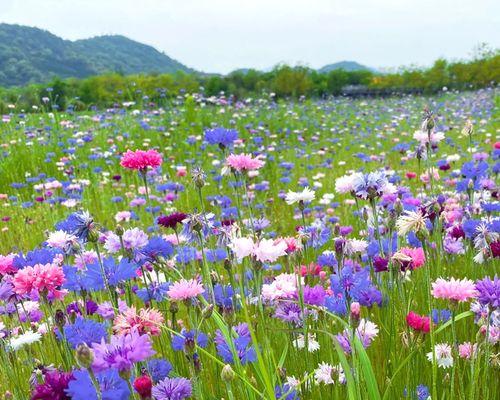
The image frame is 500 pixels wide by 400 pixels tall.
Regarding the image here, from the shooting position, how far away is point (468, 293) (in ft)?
4.47

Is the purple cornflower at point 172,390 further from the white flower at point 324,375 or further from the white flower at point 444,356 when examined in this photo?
the white flower at point 444,356

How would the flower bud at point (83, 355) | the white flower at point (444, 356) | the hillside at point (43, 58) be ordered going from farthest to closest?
the hillside at point (43, 58)
the white flower at point (444, 356)
the flower bud at point (83, 355)

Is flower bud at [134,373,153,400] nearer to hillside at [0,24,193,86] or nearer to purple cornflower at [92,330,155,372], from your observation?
purple cornflower at [92,330,155,372]

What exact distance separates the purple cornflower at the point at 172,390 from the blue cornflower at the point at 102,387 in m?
0.23

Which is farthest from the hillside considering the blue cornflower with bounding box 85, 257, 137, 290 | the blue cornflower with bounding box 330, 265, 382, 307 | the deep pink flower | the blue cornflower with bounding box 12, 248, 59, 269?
the deep pink flower

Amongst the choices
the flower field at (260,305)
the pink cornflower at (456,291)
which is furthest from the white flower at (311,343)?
the pink cornflower at (456,291)

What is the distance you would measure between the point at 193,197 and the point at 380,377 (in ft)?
11.9

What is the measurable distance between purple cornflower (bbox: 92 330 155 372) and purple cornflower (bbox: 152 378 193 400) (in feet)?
1.05

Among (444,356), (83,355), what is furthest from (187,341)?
(444,356)

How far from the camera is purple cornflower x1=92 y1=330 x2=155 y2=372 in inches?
38.1

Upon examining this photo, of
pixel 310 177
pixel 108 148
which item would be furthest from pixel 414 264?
pixel 108 148

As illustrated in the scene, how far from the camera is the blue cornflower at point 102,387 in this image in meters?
0.93

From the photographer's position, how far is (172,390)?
1271 millimetres

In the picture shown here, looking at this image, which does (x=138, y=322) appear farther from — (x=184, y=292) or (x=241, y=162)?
(x=241, y=162)
